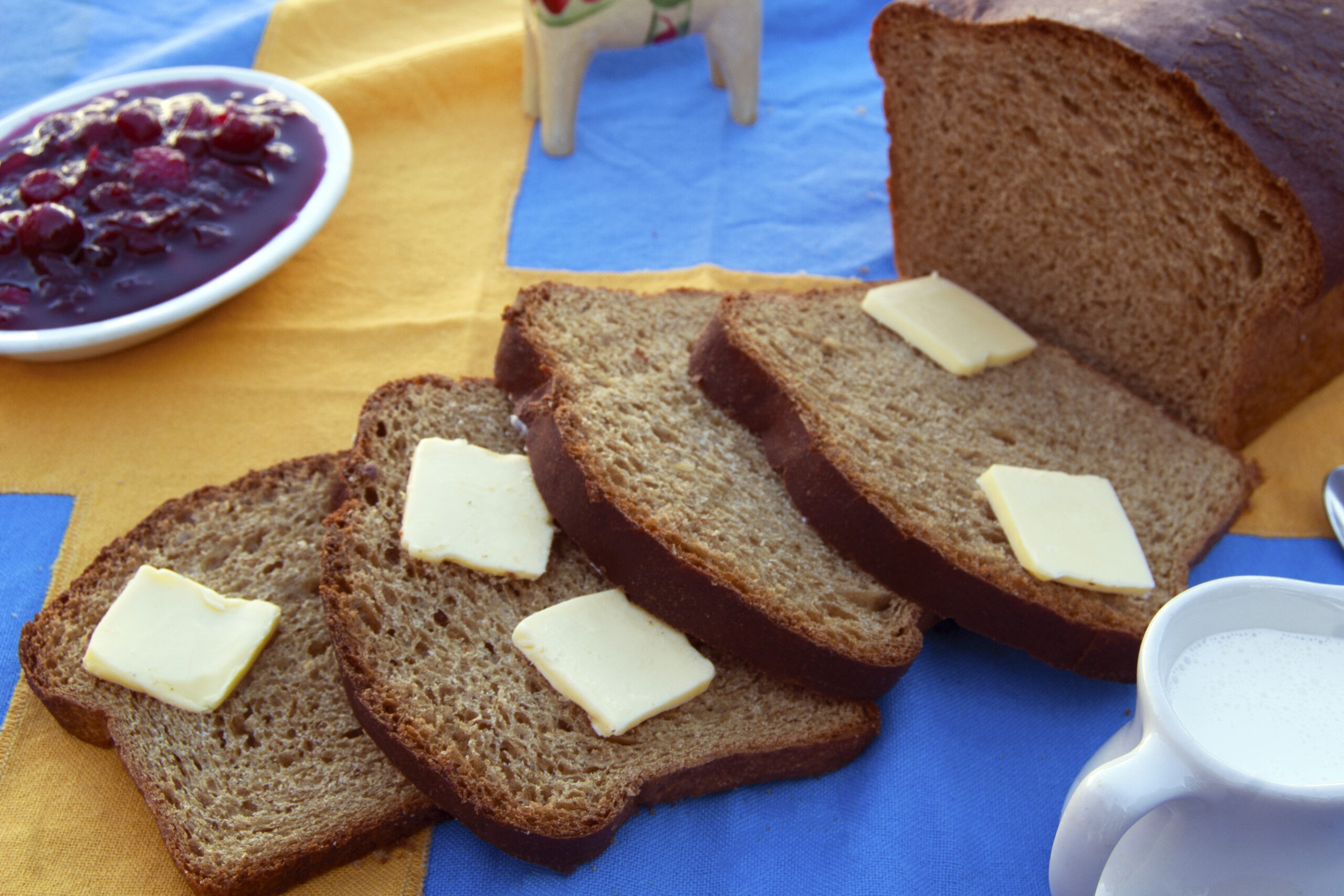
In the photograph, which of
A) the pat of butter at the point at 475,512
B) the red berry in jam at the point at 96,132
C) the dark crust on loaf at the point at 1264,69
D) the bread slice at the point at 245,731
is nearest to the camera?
the bread slice at the point at 245,731

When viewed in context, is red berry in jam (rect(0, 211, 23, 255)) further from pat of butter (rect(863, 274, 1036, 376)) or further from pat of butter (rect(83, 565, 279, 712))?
pat of butter (rect(863, 274, 1036, 376))

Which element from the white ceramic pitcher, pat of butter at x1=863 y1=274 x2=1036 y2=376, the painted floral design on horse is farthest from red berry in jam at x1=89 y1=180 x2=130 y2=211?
the white ceramic pitcher

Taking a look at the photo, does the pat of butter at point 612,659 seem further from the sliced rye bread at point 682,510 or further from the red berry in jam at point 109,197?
the red berry in jam at point 109,197

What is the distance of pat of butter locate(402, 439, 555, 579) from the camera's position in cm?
197

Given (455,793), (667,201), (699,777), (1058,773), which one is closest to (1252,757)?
(1058,773)

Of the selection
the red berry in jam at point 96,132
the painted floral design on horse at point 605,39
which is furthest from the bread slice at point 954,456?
the red berry in jam at point 96,132

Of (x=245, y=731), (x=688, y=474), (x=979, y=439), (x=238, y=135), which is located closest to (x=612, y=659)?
(x=688, y=474)

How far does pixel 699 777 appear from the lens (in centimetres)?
188

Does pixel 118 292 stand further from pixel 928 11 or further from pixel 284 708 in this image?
pixel 928 11

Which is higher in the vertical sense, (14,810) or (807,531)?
(807,531)

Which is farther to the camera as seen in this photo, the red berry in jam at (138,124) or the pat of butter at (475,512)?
the red berry in jam at (138,124)

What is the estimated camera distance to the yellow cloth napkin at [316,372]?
1.83 meters

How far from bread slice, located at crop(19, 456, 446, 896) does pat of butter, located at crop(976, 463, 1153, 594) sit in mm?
1253

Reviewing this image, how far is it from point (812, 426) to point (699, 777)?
76cm
